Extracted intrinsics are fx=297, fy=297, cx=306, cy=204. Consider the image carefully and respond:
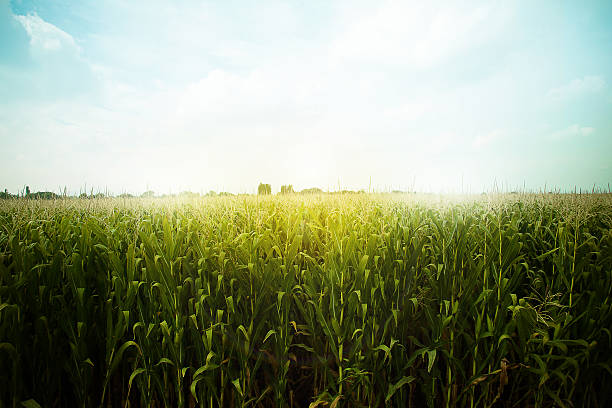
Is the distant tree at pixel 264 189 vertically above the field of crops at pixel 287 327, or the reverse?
the distant tree at pixel 264 189

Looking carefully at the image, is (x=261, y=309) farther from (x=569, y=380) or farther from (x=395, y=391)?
(x=569, y=380)

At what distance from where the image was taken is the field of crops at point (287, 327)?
245 centimetres

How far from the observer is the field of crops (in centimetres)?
245

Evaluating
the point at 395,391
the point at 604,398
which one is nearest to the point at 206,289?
the point at 395,391

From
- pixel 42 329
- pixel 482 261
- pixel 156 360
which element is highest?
pixel 482 261

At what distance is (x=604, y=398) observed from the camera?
2.85 meters

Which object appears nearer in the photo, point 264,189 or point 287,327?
point 287,327

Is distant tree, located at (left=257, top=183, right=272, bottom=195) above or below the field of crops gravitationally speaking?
above

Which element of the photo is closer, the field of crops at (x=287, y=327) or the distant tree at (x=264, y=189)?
the field of crops at (x=287, y=327)

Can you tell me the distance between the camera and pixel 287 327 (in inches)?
100.0

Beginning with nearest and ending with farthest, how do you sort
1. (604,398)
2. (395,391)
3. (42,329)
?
(42,329)
(395,391)
(604,398)

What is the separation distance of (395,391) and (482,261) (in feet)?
4.66

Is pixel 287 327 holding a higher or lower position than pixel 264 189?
lower

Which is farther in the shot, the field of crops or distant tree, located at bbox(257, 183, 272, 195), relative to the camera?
distant tree, located at bbox(257, 183, 272, 195)
